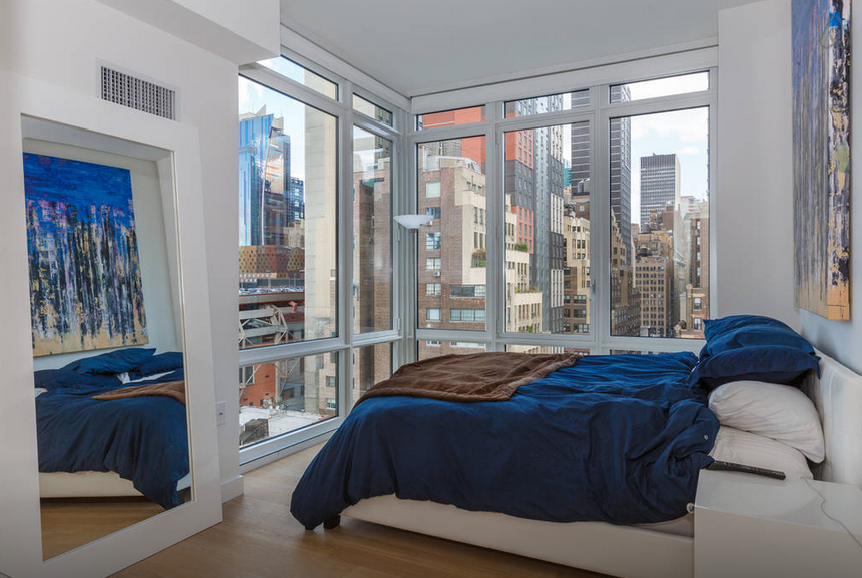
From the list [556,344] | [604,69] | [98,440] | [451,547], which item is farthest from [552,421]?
[604,69]

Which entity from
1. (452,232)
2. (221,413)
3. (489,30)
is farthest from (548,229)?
(221,413)

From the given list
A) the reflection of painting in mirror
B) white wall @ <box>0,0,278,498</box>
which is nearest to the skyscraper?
white wall @ <box>0,0,278,498</box>

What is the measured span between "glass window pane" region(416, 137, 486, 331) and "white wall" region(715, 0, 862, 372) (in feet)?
6.60

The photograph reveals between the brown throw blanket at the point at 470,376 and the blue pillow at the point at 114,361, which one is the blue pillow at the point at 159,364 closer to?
the blue pillow at the point at 114,361

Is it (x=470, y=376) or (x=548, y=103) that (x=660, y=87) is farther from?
(x=470, y=376)

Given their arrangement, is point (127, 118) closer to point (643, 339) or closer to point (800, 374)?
point (800, 374)

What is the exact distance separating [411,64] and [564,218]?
71.0 inches

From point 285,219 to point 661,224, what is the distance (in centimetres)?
286

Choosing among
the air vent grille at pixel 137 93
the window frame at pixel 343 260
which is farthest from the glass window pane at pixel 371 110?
the air vent grille at pixel 137 93

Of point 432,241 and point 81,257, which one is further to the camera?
point 432,241

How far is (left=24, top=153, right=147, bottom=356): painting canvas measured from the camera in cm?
207

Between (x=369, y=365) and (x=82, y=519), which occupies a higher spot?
(x=369, y=365)

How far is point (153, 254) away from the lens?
2.49 meters

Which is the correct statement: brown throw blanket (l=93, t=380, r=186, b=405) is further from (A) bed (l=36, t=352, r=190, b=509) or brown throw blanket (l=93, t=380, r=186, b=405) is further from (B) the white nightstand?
(B) the white nightstand
